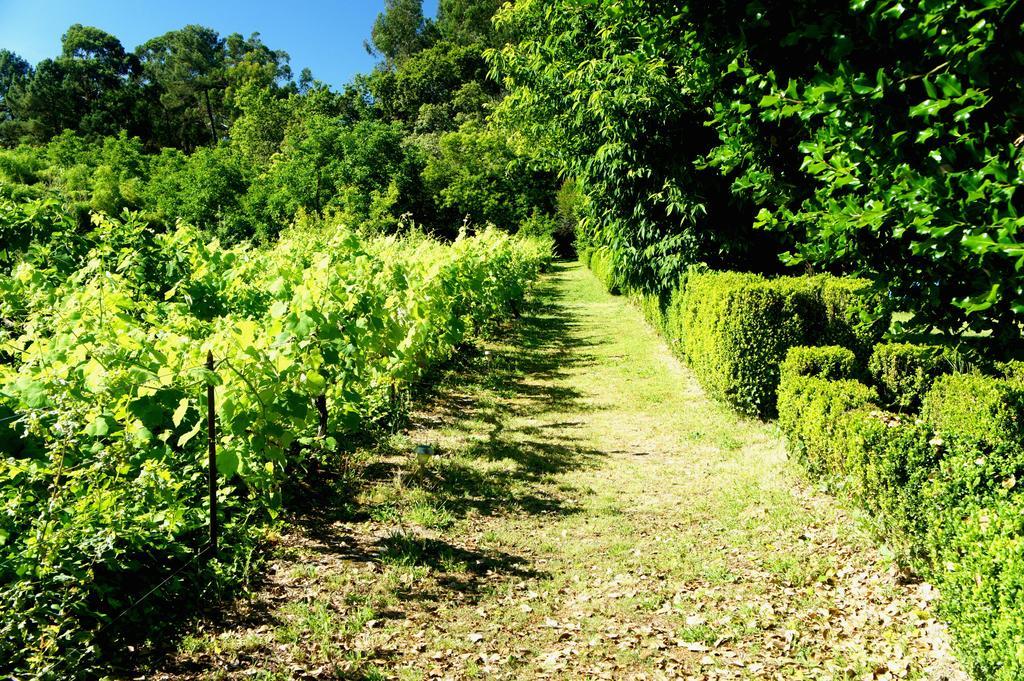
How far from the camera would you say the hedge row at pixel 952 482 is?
9.20 ft

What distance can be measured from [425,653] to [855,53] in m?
4.44

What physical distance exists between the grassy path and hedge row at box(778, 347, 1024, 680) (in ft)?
1.14

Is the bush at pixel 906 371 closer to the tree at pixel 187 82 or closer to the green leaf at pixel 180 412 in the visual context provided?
the green leaf at pixel 180 412

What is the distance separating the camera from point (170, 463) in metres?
3.96

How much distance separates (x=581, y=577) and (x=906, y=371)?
428 centimetres

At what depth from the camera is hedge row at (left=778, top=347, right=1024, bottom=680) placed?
9.20 feet

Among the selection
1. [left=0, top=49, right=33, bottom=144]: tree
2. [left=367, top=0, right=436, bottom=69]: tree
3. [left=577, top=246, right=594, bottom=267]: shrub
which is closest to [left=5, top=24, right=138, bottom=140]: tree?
[left=0, top=49, right=33, bottom=144]: tree

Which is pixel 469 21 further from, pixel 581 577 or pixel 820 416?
pixel 581 577

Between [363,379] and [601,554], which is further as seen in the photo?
[363,379]

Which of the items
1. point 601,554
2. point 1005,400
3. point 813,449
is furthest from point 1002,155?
point 601,554

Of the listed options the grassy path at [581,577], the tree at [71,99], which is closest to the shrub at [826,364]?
the grassy path at [581,577]

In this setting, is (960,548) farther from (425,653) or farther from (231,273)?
(231,273)

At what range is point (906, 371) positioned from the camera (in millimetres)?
6414

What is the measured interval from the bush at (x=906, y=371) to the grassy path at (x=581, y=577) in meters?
1.32
